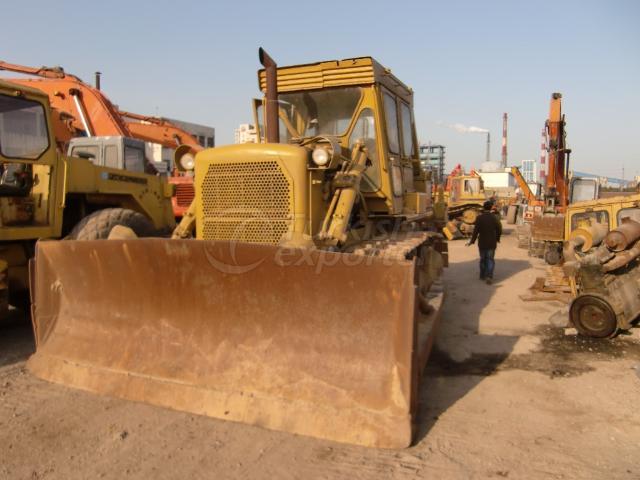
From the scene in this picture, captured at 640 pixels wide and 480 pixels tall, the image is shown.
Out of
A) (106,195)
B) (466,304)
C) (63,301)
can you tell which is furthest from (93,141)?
(466,304)

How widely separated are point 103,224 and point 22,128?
1.34 meters

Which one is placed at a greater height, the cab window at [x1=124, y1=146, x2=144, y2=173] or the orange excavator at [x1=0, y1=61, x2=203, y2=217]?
the orange excavator at [x1=0, y1=61, x2=203, y2=217]

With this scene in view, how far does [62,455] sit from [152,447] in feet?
1.67

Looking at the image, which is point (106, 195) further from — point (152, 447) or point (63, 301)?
point (152, 447)

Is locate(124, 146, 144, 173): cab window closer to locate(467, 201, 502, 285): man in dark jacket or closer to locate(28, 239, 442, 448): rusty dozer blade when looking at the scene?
locate(28, 239, 442, 448): rusty dozer blade

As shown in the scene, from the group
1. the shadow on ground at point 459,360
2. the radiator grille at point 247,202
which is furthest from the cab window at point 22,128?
the shadow on ground at point 459,360

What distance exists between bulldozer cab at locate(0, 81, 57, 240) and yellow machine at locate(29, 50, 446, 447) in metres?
1.60

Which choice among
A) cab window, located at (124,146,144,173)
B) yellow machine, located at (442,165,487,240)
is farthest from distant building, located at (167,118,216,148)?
cab window, located at (124,146,144,173)

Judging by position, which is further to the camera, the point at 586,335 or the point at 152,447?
the point at 586,335

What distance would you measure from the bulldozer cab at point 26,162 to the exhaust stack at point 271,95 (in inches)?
103

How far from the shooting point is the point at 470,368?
179 inches

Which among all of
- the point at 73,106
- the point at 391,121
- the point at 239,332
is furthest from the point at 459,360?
the point at 73,106

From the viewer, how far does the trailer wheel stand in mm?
5363

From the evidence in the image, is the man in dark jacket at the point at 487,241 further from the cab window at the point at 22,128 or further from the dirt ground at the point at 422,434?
the cab window at the point at 22,128
